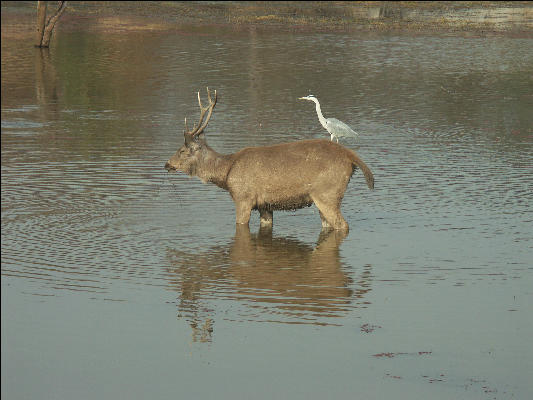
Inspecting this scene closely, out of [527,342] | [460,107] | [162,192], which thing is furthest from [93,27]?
[527,342]

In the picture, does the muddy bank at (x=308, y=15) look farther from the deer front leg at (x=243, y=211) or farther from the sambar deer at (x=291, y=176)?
the deer front leg at (x=243, y=211)

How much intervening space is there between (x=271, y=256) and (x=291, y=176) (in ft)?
4.23

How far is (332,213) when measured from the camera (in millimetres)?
14961

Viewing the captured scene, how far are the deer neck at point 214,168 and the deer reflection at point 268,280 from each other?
698 mm

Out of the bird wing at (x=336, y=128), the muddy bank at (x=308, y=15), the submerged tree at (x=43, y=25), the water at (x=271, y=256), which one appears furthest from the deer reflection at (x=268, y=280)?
the muddy bank at (x=308, y=15)

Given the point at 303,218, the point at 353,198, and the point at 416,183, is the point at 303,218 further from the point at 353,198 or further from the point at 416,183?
the point at 416,183

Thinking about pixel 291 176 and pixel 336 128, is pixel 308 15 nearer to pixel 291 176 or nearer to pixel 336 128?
pixel 336 128

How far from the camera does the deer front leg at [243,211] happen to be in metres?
15.2

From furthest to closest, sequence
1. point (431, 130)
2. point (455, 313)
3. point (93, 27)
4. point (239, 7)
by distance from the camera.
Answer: point (239, 7) < point (93, 27) < point (431, 130) < point (455, 313)

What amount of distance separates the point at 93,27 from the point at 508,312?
4098 centimetres

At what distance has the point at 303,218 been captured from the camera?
1636 centimetres

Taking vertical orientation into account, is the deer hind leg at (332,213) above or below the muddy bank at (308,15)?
above

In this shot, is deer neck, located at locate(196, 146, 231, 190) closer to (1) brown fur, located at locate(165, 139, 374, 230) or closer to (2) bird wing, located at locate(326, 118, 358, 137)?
(1) brown fur, located at locate(165, 139, 374, 230)

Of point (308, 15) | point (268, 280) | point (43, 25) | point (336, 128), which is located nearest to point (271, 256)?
point (268, 280)
